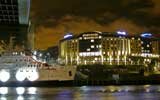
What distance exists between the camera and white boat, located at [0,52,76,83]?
68.8 meters

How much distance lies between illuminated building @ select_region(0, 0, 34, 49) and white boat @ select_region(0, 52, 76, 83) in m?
7.48

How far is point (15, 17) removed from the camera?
7888 centimetres

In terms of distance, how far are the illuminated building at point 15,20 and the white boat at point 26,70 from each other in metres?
7.48

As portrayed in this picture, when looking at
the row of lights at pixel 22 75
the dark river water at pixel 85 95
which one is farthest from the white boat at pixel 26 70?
the dark river water at pixel 85 95

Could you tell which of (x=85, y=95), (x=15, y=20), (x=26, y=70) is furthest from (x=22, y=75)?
(x=85, y=95)

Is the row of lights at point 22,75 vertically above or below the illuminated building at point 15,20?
below

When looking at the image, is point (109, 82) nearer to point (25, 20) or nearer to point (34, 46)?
point (25, 20)

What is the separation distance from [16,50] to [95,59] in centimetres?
12560

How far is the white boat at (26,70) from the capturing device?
6875cm

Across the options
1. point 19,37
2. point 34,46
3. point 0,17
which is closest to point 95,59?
point 34,46

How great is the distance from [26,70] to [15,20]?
16.4 metres

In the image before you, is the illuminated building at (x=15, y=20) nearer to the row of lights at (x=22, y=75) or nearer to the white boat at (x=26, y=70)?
the white boat at (x=26, y=70)

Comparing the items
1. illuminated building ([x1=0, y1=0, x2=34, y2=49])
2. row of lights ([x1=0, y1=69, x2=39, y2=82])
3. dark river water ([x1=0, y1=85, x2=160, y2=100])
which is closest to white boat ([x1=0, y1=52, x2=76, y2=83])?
row of lights ([x1=0, y1=69, x2=39, y2=82])

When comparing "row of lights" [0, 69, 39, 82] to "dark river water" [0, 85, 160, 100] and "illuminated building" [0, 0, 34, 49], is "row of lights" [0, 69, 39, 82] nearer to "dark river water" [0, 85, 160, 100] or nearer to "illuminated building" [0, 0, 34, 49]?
"illuminated building" [0, 0, 34, 49]
